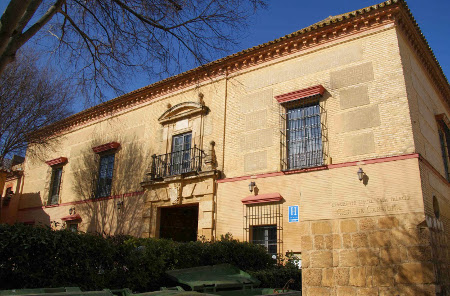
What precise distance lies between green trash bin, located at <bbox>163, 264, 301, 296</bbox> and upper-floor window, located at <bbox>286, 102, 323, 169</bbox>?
4.78 metres

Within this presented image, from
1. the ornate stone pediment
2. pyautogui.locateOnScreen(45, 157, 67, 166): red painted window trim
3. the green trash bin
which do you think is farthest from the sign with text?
pyautogui.locateOnScreen(45, 157, 67, 166): red painted window trim

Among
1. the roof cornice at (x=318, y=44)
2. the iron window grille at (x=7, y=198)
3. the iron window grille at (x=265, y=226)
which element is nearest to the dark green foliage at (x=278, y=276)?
the iron window grille at (x=265, y=226)

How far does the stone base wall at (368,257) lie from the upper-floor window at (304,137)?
6558 mm

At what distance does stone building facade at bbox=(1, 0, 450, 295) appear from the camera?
10117 millimetres

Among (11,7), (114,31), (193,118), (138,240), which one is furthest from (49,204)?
(11,7)

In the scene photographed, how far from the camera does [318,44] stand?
12320mm

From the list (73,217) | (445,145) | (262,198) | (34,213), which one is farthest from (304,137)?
(34,213)

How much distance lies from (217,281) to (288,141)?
20.1 ft

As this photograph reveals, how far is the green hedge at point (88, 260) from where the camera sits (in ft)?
19.7

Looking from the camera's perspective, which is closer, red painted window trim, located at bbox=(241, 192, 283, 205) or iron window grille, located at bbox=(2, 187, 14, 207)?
red painted window trim, located at bbox=(241, 192, 283, 205)

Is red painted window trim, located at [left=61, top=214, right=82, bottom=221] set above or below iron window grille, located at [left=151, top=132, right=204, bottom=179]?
below

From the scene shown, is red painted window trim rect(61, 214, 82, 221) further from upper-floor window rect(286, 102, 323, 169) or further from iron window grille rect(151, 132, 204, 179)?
upper-floor window rect(286, 102, 323, 169)

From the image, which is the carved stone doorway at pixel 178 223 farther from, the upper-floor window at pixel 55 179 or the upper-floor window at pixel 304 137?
the upper-floor window at pixel 55 179

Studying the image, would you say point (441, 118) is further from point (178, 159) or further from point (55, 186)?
point (55, 186)
